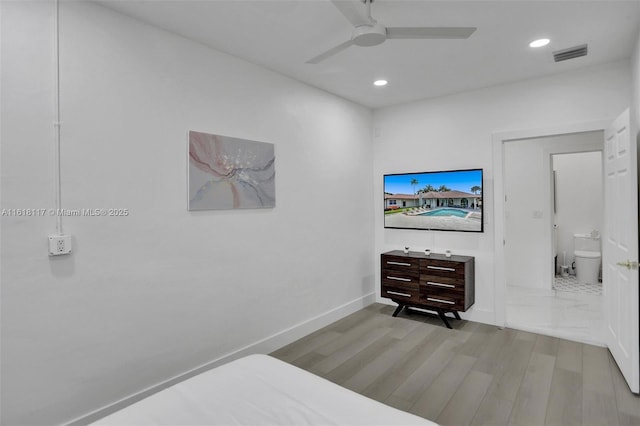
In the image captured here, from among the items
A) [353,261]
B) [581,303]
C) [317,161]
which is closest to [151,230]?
[317,161]

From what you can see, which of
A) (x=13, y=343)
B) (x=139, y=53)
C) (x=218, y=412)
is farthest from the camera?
(x=139, y=53)

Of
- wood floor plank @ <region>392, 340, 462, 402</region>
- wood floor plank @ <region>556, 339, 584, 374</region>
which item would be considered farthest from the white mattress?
wood floor plank @ <region>556, 339, 584, 374</region>

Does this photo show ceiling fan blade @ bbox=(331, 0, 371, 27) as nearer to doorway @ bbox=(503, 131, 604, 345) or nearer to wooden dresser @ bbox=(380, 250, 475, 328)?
wooden dresser @ bbox=(380, 250, 475, 328)

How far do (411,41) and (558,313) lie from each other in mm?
3643

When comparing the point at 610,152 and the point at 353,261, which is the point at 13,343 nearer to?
the point at 353,261

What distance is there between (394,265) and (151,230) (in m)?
2.78

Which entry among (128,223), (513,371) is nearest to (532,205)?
(513,371)

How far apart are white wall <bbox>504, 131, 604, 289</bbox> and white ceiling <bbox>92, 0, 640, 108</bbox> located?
2155mm

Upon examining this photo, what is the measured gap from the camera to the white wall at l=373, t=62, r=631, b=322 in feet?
11.3

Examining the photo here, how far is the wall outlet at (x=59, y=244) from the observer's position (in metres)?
2.05

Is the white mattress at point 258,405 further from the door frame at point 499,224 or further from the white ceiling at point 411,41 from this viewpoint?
the door frame at point 499,224

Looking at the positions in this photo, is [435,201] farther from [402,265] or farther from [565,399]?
[565,399]

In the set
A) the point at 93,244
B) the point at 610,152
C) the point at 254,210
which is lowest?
the point at 93,244

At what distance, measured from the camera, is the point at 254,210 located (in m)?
3.25
